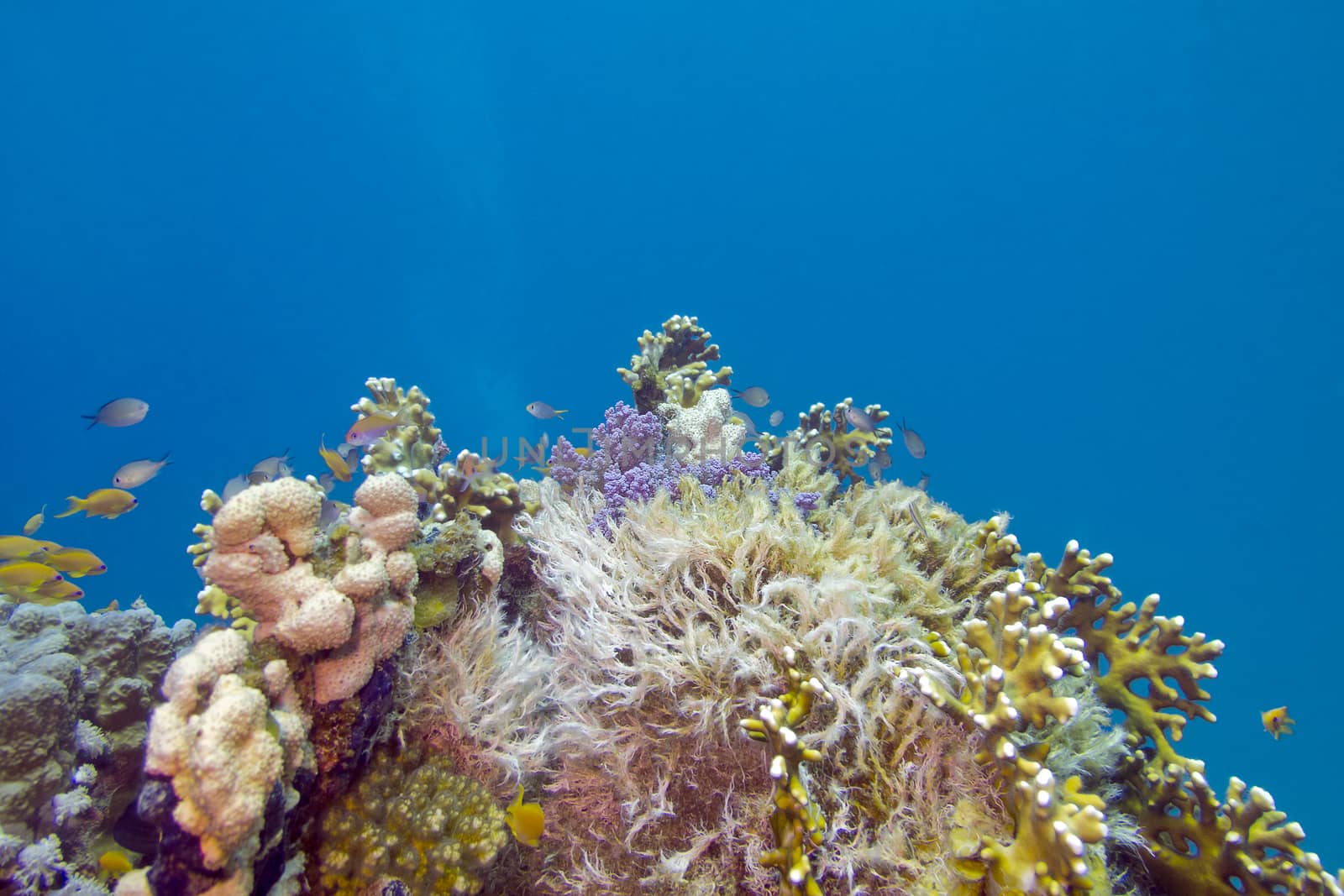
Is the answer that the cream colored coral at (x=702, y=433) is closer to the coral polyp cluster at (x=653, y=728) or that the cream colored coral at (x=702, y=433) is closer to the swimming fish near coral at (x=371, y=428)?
the coral polyp cluster at (x=653, y=728)

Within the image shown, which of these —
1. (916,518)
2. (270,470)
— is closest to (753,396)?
(916,518)

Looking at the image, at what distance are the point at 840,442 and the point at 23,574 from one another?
782 cm

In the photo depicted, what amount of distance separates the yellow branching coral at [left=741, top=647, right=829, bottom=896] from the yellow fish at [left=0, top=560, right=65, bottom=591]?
6.77 metres

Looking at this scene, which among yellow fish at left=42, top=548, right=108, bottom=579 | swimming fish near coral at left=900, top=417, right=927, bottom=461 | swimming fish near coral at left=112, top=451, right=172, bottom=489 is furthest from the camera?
swimming fish near coral at left=900, top=417, right=927, bottom=461

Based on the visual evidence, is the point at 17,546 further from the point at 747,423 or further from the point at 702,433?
the point at 747,423

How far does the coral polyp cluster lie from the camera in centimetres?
234

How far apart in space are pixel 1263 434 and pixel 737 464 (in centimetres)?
8119

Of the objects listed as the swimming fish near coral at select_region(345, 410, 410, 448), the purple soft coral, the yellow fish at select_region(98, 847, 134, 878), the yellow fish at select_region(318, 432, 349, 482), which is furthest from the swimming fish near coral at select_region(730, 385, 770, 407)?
the yellow fish at select_region(98, 847, 134, 878)

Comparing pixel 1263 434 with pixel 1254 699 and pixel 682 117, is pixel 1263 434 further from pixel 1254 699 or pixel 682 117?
pixel 682 117

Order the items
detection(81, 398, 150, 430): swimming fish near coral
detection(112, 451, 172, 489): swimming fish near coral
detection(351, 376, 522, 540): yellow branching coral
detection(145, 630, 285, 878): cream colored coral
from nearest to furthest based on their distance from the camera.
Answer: detection(145, 630, 285, 878): cream colored coral, detection(351, 376, 522, 540): yellow branching coral, detection(112, 451, 172, 489): swimming fish near coral, detection(81, 398, 150, 430): swimming fish near coral

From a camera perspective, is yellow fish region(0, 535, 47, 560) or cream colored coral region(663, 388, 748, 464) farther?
cream colored coral region(663, 388, 748, 464)

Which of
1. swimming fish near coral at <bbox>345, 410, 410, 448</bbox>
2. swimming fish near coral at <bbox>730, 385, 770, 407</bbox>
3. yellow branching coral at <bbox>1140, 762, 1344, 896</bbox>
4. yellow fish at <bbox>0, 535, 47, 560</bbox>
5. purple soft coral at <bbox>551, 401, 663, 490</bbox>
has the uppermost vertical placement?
swimming fish near coral at <bbox>730, 385, 770, 407</bbox>

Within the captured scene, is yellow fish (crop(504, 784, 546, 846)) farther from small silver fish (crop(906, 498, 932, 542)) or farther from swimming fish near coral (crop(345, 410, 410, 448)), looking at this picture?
swimming fish near coral (crop(345, 410, 410, 448))

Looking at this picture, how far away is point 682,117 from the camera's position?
285 feet
